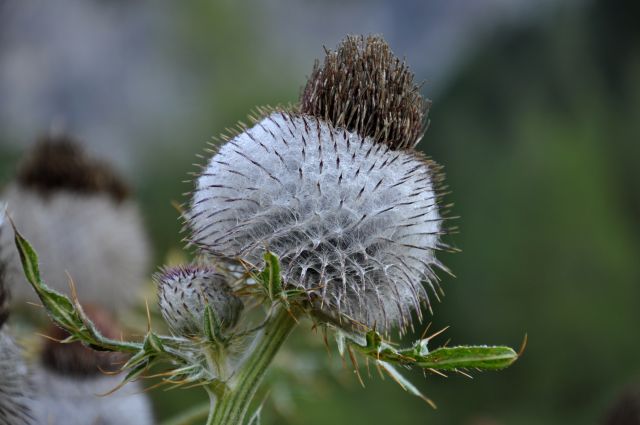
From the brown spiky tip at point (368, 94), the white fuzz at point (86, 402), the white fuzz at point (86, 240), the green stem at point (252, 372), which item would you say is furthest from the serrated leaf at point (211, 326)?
the white fuzz at point (86, 240)

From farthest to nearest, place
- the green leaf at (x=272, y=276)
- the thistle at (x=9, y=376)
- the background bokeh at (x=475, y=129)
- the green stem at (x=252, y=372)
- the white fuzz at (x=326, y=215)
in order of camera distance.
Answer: the background bokeh at (x=475, y=129) → the thistle at (x=9, y=376) → the white fuzz at (x=326, y=215) → the green stem at (x=252, y=372) → the green leaf at (x=272, y=276)

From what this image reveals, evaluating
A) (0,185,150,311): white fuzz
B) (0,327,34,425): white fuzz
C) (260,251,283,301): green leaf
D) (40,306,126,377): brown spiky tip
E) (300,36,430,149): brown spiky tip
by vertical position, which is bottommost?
(0,185,150,311): white fuzz

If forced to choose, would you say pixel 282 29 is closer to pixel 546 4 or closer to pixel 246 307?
pixel 546 4

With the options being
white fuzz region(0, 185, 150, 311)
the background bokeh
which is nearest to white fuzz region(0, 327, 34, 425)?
white fuzz region(0, 185, 150, 311)

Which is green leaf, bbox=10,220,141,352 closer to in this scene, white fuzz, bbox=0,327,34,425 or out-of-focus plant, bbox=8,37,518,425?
out-of-focus plant, bbox=8,37,518,425

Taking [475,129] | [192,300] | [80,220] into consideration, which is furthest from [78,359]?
[475,129]

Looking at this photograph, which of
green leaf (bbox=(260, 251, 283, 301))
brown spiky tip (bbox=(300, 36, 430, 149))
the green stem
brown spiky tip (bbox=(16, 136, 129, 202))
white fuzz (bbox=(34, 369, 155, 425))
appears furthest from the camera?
brown spiky tip (bbox=(16, 136, 129, 202))

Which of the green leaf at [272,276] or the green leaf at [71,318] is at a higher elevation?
the green leaf at [272,276]

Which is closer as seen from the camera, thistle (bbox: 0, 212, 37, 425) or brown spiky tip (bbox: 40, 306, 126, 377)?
thistle (bbox: 0, 212, 37, 425)

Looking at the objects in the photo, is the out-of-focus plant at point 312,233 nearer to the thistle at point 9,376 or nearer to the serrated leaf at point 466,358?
the serrated leaf at point 466,358
